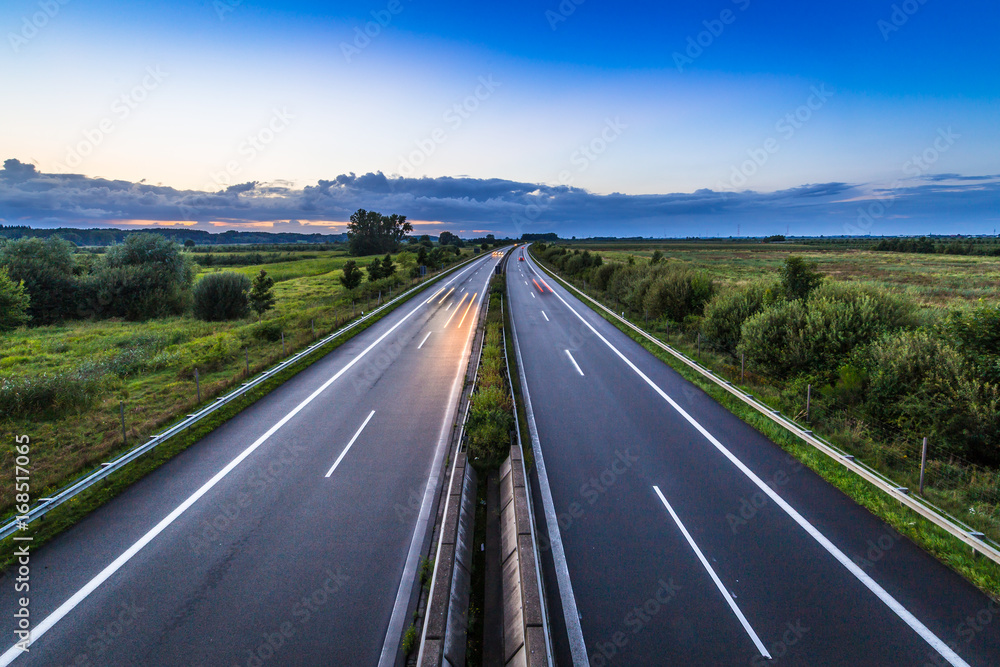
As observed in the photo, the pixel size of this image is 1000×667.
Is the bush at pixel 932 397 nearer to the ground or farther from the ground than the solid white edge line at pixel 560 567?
farther from the ground

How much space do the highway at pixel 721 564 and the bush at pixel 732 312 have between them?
368 inches

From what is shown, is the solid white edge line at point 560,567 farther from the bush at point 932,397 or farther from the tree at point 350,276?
the tree at point 350,276

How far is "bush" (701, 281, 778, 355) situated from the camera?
1992 centimetres

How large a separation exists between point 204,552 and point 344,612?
3.00 metres

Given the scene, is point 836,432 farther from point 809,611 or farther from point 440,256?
point 440,256

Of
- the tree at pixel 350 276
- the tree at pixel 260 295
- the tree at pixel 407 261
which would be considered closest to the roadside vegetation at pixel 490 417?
the tree at pixel 260 295

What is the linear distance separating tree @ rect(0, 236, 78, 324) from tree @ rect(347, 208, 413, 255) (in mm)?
91986

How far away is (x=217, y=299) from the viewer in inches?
1363

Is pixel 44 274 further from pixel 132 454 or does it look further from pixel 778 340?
pixel 778 340

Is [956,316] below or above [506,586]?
above

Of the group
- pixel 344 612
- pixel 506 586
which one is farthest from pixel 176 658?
pixel 506 586

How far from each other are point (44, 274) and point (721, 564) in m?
46.1

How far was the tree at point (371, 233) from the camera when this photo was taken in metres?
126

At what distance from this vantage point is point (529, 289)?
46.0m
